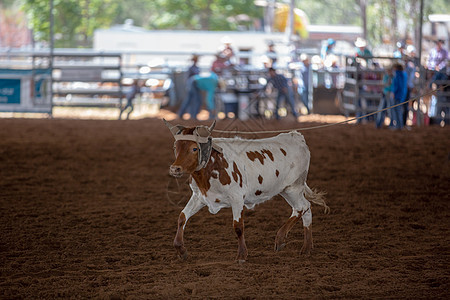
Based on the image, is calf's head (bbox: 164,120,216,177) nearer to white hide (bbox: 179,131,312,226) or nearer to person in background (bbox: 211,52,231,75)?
white hide (bbox: 179,131,312,226)

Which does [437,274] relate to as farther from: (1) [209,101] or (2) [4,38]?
(2) [4,38]

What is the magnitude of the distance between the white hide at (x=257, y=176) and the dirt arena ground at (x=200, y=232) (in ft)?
1.53

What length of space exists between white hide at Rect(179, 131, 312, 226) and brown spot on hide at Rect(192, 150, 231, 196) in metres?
0.03

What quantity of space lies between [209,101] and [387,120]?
212 inches

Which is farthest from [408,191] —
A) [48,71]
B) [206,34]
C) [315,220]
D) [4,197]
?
[206,34]

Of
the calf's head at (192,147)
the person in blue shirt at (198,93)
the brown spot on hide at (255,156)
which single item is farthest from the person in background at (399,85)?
the calf's head at (192,147)

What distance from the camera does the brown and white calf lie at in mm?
5211

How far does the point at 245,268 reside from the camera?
5.31 m

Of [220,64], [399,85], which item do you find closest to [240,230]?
[399,85]

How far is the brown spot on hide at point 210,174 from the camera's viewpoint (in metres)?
5.34

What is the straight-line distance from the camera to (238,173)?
543 centimetres

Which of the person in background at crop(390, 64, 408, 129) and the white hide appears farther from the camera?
the person in background at crop(390, 64, 408, 129)

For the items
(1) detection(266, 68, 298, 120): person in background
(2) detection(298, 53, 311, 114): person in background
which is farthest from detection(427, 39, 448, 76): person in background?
(1) detection(266, 68, 298, 120): person in background

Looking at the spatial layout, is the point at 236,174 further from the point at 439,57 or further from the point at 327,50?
the point at 327,50
